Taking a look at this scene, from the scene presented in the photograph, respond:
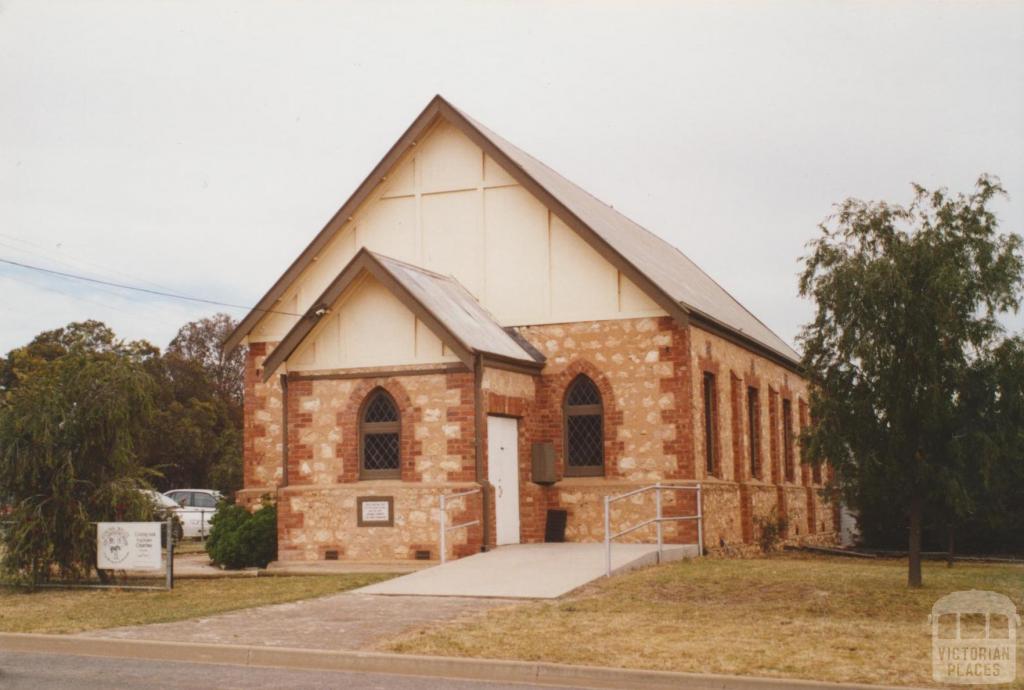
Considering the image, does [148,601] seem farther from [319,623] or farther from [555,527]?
[555,527]

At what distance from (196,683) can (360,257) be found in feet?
38.2

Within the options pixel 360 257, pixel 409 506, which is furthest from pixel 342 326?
pixel 409 506

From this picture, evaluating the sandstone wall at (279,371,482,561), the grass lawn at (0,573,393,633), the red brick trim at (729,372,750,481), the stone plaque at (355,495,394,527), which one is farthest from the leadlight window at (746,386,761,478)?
the grass lawn at (0,573,393,633)

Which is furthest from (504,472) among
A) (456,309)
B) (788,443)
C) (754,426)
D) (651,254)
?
(788,443)

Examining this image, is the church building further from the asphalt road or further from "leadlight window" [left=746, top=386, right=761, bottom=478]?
the asphalt road

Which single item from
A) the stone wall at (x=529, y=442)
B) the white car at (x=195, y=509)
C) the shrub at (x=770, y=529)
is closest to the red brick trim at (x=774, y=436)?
the shrub at (x=770, y=529)

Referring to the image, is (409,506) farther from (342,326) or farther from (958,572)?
(958,572)

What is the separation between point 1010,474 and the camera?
15.5 m

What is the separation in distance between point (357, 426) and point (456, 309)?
2.92 meters

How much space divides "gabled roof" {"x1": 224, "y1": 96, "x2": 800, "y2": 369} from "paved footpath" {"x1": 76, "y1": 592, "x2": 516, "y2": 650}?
29.6 feet

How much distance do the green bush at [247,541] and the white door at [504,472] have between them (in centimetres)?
441

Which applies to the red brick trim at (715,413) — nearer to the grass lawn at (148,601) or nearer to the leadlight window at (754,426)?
the leadlight window at (754,426)

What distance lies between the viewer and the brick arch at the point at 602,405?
2291cm

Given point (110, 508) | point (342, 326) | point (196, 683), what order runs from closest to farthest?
point (196, 683), point (110, 508), point (342, 326)
